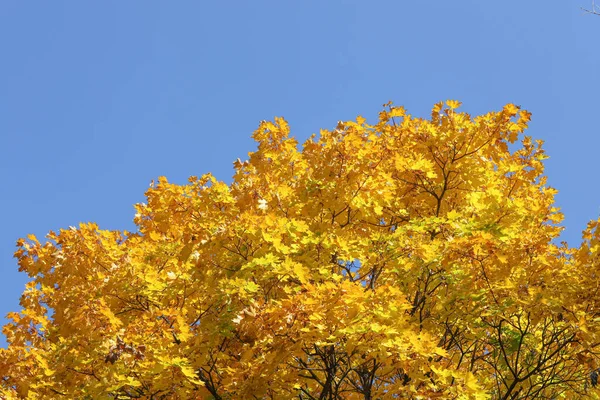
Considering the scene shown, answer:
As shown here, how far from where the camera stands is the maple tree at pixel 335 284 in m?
8.49

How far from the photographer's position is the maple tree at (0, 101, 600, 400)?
8.49 m

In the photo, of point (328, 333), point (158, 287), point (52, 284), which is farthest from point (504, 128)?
point (52, 284)

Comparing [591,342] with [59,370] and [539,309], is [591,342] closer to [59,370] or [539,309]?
[539,309]

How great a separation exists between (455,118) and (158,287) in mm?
6053

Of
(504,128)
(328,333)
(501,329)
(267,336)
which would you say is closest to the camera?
(328,333)

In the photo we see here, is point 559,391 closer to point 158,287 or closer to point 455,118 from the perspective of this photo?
point 455,118

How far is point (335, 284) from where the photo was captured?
27.8 feet

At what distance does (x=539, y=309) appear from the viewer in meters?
9.09

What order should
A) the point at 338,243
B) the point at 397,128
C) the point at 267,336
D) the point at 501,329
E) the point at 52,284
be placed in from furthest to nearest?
the point at 52,284
the point at 397,128
the point at 501,329
the point at 338,243
the point at 267,336

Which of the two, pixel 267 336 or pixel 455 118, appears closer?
pixel 267 336

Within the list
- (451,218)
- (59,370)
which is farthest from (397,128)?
(59,370)

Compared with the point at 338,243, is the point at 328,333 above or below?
below

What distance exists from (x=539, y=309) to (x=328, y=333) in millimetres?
3377

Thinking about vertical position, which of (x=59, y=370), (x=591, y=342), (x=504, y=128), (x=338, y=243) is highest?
(x=504, y=128)
